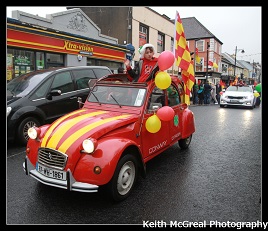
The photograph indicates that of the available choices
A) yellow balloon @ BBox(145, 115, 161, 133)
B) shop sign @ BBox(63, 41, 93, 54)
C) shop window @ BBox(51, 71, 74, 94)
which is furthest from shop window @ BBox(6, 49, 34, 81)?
yellow balloon @ BBox(145, 115, 161, 133)

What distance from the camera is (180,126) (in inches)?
222

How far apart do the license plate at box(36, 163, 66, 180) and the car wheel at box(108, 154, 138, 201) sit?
2.10ft

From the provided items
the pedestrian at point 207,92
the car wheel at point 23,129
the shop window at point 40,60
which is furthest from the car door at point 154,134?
the pedestrian at point 207,92

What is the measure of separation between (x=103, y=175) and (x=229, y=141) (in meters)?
5.04

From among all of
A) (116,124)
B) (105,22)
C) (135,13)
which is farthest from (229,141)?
(105,22)

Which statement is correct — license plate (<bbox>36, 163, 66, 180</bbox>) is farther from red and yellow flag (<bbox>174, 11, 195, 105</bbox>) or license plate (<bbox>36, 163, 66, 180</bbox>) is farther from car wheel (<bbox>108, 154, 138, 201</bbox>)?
red and yellow flag (<bbox>174, 11, 195, 105</bbox>)

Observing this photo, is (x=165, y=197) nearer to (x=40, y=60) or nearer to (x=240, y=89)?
(x=40, y=60)

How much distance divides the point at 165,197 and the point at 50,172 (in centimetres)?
170

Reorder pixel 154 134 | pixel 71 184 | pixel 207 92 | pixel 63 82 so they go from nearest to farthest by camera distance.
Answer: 1. pixel 71 184
2. pixel 154 134
3. pixel 63 82
4. pixel 207 92

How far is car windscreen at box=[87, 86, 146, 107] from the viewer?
4465mm

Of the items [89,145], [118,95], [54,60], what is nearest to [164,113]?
[118,95]

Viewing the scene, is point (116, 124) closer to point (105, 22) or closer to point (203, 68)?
point (105, 22)

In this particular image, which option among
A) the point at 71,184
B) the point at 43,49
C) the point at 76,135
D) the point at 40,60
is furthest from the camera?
the point at 40,60

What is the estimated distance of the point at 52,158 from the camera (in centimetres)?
344
